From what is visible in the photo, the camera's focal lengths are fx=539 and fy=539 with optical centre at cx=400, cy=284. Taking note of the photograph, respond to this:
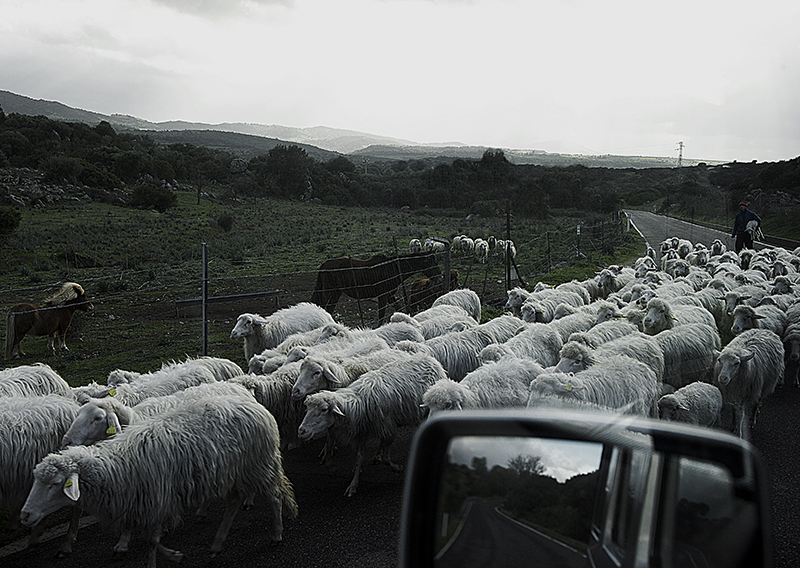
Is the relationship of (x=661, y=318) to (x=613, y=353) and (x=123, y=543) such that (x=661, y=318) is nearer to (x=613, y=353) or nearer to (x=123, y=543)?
(x=613, y=353)

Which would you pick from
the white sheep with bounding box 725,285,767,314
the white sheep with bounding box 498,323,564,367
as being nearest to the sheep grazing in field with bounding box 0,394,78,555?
the white sheep with bounding box 498,323,564,367

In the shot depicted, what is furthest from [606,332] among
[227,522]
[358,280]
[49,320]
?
[49,320]

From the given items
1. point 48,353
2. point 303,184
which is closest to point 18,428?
point 48,353

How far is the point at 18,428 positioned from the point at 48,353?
7761 millimetres

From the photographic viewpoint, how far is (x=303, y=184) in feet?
218

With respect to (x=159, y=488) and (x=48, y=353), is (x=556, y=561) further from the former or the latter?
(x=48, y=353)

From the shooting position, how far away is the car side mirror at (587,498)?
1.43m

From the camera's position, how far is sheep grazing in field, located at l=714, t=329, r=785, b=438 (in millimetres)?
6930

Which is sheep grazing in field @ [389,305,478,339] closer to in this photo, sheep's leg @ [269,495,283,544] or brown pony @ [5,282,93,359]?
sheep's leg @ [269,495,283,544]

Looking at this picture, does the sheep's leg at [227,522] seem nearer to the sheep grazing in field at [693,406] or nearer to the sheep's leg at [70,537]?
the sheep's leg at [70,537]

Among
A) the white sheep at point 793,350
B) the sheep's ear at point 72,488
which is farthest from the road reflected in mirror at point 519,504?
the white sheep at point 793,350

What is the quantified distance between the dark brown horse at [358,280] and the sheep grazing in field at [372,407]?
7.73 metres

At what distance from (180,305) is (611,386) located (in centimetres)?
1290

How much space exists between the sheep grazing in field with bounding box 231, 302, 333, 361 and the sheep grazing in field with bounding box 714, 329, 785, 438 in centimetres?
669
